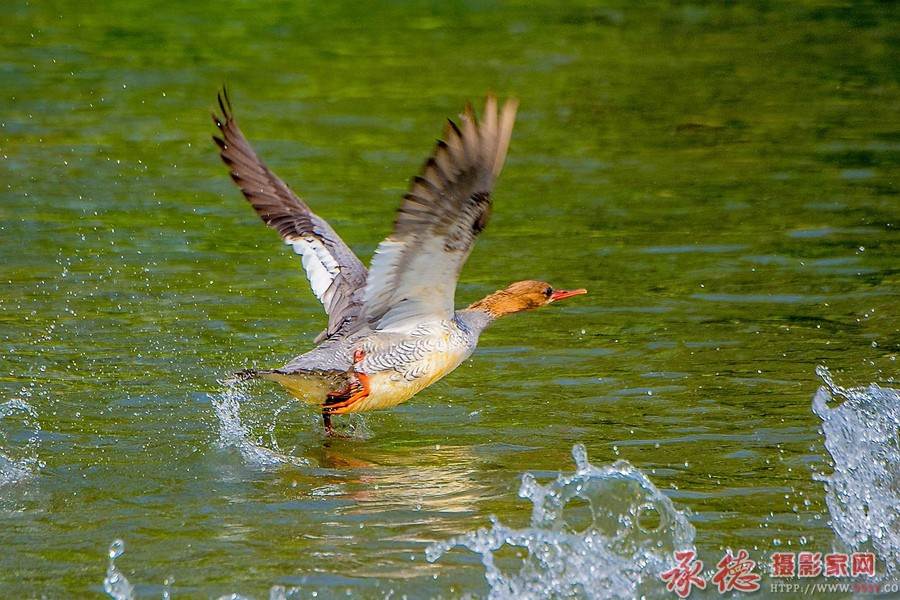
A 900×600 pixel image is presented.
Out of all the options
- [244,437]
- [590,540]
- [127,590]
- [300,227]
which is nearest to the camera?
[127,590]

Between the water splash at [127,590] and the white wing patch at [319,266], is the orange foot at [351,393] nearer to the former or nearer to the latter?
the white wing patch at [319,266]

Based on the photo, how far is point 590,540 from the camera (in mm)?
5609

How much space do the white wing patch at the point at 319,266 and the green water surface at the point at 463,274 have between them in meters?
0.59

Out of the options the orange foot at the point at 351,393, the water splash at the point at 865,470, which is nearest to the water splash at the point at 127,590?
the orange foot at the point at 351,393

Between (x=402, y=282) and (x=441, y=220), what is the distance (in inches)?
29.2

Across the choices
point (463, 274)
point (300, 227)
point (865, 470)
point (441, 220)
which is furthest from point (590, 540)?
Answer: point (463, 274)

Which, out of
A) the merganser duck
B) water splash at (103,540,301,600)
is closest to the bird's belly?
the merganser duck

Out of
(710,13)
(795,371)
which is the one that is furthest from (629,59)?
(795,371)

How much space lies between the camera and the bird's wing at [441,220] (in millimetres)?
5977

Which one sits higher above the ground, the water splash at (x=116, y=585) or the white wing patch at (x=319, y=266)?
the white wing patch at (x=319, y=266)

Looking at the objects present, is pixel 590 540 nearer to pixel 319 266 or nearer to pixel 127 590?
pixel 127 590

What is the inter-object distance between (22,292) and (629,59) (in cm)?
872

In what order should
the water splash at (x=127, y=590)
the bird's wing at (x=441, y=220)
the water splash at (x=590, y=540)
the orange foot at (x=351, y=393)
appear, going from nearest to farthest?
the water splash at (x=127, y=590)
the water splash at (x=590, y=540)
the bird's wing at (x=441, y=220)
the orange foot at (x=351, y=393)

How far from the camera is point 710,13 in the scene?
58.5ft
